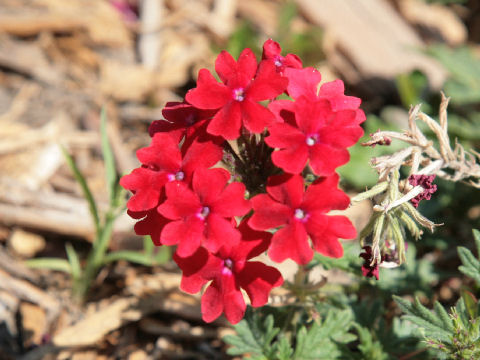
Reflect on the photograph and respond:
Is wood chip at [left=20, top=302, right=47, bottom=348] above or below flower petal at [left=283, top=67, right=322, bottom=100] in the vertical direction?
below

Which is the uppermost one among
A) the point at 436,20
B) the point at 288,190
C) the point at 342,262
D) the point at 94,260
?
the point at 288,190

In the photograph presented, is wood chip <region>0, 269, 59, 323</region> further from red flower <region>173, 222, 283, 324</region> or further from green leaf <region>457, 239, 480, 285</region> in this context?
green leaf <region>457, 239, 480, 285</region>

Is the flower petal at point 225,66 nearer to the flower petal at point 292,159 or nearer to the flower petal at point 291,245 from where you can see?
the flower petal at point 292,159

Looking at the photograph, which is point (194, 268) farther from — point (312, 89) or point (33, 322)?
point (33, 322)

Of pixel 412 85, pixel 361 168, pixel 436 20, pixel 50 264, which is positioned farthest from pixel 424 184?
pixel 436 20

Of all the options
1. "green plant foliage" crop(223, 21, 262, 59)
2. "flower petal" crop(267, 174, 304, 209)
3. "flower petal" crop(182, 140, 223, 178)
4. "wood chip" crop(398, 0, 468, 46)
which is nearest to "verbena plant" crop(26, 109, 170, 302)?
"flower petal" crop(182, 140, 223, 178)

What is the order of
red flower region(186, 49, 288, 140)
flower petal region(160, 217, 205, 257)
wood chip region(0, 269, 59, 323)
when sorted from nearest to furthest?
flower petal region(160, 217, 205, 257) → red flower region(186, 49, 288, 140) → wood chip region(0, 269, 59, 323)

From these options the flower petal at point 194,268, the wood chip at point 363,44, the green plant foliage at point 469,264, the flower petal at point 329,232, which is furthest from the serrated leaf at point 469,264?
the wood chip at point 363,44
